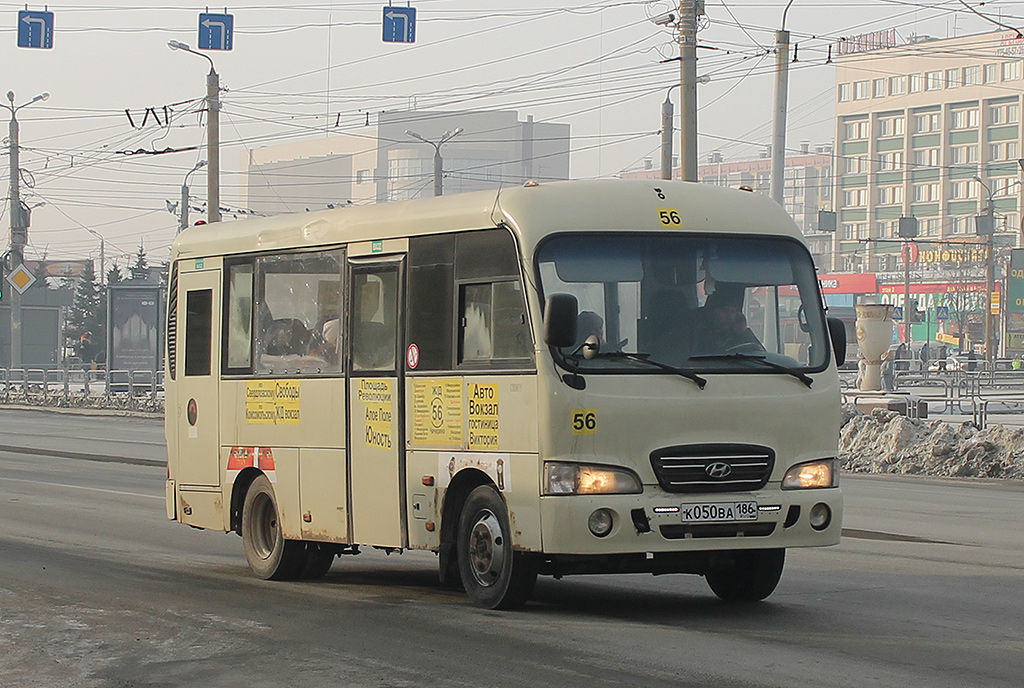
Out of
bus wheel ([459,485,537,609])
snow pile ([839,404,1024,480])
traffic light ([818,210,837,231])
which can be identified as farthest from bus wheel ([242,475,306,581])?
traffic light ([818,210,837,231])

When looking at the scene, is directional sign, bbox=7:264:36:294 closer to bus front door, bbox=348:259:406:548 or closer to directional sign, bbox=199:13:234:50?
directional sign, bbox=199:13:234:50

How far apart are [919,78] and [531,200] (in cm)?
15864

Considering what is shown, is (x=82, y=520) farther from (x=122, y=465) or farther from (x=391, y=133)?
(x=391, y=133)

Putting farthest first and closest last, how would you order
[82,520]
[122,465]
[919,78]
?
[919,78], [122,465], [82,520]

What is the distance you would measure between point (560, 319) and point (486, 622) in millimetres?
1745

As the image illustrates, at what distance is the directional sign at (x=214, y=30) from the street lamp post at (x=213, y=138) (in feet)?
11.7

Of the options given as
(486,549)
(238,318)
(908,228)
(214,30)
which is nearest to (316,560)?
(238,318)

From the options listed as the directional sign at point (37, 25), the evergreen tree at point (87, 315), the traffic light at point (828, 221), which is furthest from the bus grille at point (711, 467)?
the evergreen tree at point (87, 315)

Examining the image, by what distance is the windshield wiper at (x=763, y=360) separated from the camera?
31.4 ft

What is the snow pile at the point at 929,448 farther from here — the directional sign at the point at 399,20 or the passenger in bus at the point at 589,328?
the passenger in bus at the point at 589,328

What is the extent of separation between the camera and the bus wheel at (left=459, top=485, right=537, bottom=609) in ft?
31.1

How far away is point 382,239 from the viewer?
10828 millimetres

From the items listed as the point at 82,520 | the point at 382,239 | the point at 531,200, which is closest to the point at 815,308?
the point at 531,200

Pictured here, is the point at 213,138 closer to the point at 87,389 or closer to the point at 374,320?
the point at 87,389
